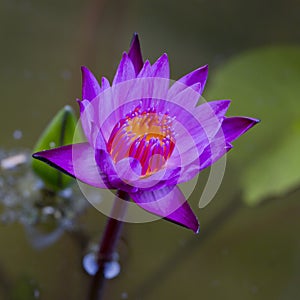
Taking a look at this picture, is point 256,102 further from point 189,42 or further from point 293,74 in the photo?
point 189,42

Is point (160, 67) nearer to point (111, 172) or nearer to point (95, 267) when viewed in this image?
point (111, 172)

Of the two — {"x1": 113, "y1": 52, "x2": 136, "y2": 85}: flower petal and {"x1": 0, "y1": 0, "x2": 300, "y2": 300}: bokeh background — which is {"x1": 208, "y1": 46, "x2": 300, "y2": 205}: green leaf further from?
{"x1": 113, "y1": 52, "x2": 136, "y2": 85}: flower petal

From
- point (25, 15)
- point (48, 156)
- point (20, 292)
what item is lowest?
point (20, 292)

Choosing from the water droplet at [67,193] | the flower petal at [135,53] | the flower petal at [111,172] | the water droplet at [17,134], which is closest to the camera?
the flower petal at [111,172]

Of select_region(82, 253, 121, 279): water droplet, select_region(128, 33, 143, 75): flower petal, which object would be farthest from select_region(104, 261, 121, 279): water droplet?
select_region(128, 33, 143, 75): flower petal

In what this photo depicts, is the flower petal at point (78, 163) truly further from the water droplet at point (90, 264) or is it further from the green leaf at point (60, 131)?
the water droplet at point (90, 264)

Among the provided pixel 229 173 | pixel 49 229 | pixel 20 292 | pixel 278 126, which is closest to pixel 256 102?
pixel 278 126

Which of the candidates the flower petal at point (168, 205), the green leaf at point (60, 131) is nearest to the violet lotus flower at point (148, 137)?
the flower petal at point (168, 205)
